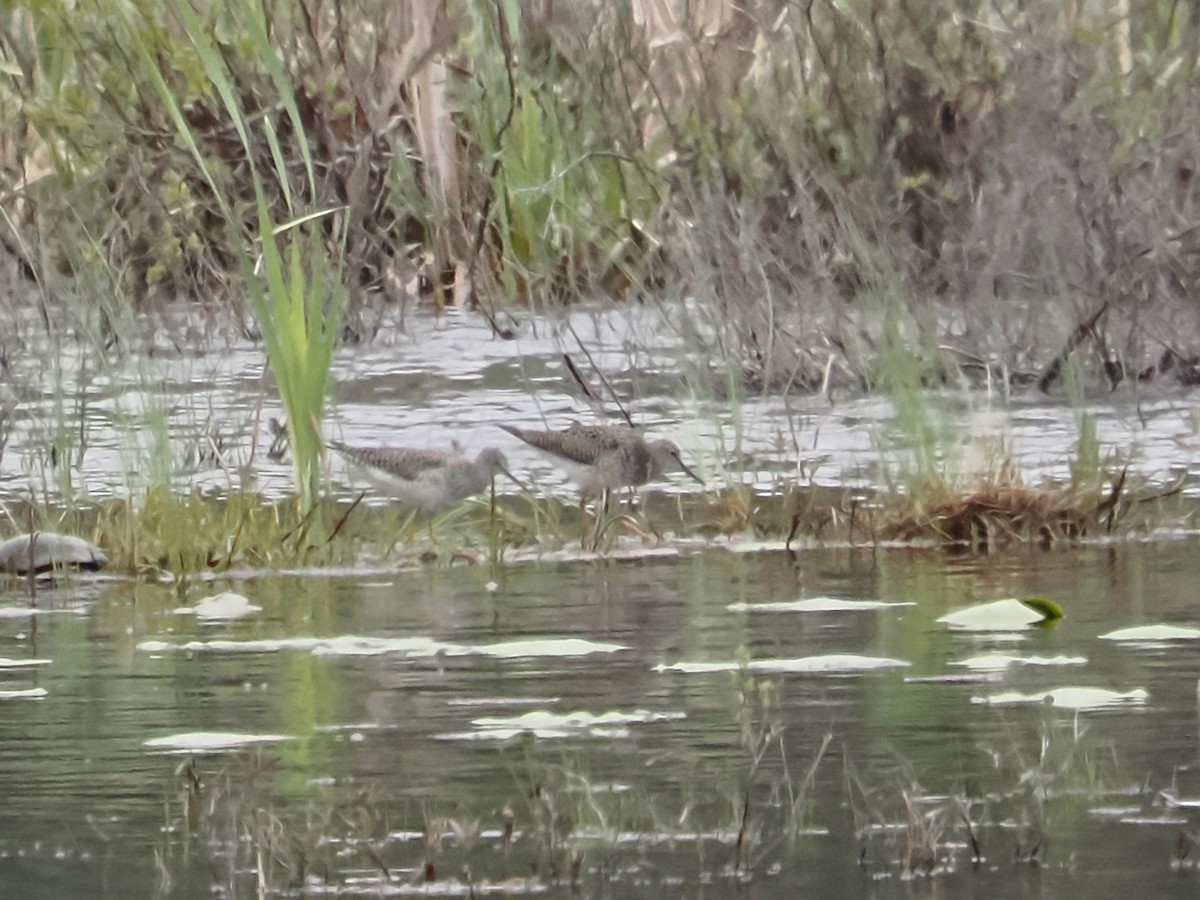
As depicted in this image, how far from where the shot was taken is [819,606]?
8383mm

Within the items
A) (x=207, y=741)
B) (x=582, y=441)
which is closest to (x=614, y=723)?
(x=207, y=741)

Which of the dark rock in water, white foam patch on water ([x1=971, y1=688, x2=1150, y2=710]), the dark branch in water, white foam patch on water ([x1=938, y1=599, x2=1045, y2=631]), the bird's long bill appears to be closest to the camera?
white foam patch on water ([x1=971, y1=688, x2=1150, y2=710])

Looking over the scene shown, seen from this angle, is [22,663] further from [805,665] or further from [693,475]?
[693,475]

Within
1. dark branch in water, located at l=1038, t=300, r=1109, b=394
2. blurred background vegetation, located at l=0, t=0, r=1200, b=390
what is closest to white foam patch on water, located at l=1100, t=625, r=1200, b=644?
blurred background vegetation, located at l=0, t=0, r=1200, b=390

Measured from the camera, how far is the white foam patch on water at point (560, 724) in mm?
6301

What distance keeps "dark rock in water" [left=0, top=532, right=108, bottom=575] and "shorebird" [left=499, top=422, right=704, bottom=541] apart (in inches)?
73.5

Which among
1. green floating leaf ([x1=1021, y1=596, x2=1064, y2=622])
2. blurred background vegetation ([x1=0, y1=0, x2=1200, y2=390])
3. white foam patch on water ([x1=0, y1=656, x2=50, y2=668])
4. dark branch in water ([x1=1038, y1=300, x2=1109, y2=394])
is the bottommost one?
white foam patch on water ([x1=0, y1=656, x2=50, y2=668])

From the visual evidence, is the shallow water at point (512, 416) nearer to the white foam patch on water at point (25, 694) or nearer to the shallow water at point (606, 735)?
the shallow water at point (606, 735)

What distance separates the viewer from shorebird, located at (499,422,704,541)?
10.8 meters

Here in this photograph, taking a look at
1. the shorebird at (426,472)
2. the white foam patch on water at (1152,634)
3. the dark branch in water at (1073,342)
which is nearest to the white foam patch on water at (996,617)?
the white foam patch on water at (1152,634)

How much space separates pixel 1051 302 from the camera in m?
13.6

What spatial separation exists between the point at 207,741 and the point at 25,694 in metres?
0.90

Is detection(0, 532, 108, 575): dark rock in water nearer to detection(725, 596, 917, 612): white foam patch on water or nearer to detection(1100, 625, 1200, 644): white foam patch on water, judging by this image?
detection(725, 596, 917, 612): white foam patch on water

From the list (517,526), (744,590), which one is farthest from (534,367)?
(744,590)
